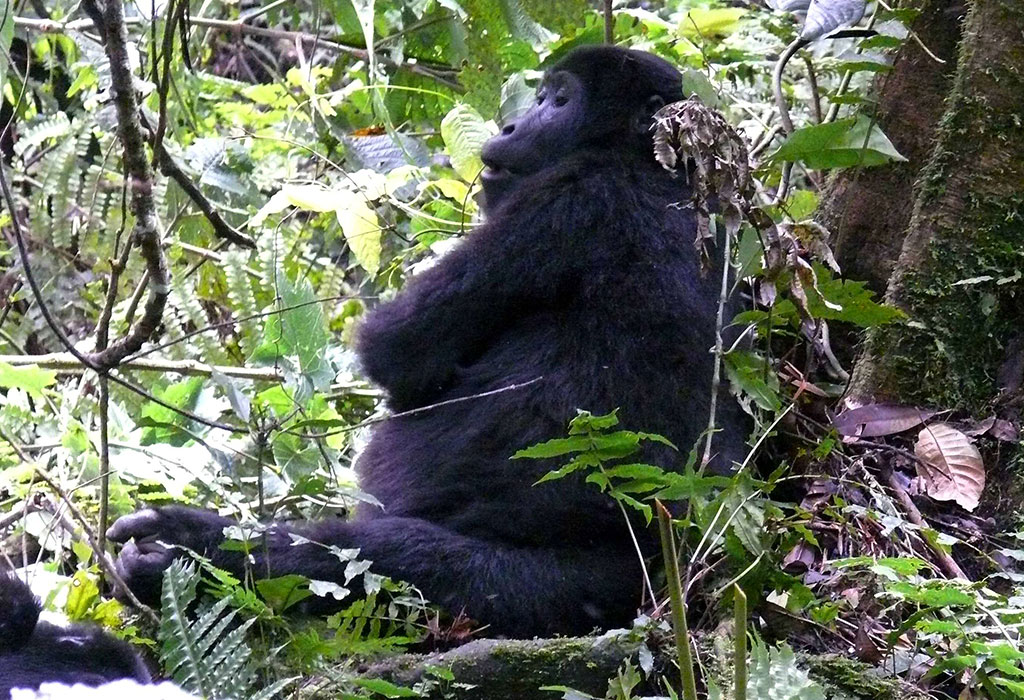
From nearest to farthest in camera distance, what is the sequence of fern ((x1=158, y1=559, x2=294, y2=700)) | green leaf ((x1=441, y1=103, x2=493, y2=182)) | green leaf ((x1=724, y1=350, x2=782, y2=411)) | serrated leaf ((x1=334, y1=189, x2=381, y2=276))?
fern ((x1=158, y1=559, x2=294, y2=700))
green leaf ((x1=724, y1=350, x2=782, y2=411))
serrated leaf ((x1=334, y1=189, x2=381, y2=276))
green leaf ((x1=441, y1=103, x2=493, y2=182))

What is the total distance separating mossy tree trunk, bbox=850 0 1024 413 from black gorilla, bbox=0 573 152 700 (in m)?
1.97

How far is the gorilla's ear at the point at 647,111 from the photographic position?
3.05m

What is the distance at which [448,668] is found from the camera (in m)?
1.89

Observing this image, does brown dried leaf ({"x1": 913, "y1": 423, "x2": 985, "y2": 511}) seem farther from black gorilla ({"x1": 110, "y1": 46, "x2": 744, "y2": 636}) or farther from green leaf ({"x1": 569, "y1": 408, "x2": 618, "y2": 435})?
green leaf ({"x1": 569, "y1": 408, "x2": 618, "y2": 435})

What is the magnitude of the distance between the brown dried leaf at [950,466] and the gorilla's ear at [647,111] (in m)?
1.12

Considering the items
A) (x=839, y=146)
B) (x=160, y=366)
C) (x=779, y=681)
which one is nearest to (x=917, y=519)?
(x=839, y=146)

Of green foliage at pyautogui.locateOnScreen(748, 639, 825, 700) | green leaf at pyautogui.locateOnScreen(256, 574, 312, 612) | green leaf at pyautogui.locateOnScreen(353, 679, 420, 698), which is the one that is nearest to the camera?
green foliage at pyautogui.locateOnScreen(748, 639, 825, 700)

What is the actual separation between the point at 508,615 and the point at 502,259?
0.88 m

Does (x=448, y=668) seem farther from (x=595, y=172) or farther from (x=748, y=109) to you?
(x=748, y=109)

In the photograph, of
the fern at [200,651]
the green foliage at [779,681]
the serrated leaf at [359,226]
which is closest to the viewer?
the green foliage at [779,681]

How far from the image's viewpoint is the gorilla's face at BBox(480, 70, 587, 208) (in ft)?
10.5

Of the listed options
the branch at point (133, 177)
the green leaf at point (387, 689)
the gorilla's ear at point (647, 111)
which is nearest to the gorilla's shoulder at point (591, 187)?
the gorilla's ear at point (647, 111)

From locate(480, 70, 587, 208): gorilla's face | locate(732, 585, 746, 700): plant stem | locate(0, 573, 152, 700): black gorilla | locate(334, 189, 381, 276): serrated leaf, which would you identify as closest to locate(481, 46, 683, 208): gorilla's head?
locate(480, 70, 587, 208): gorilla's face

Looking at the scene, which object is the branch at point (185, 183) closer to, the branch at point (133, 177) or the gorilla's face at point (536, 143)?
the branch at point (133, 177)
